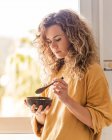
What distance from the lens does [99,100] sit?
1.27 meters

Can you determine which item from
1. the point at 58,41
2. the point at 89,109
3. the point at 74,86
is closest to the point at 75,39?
the point at 58,41

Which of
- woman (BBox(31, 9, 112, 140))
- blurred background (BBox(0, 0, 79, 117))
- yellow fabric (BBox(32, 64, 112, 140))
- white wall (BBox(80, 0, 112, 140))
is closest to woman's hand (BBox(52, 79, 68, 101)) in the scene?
woman (BBox(31, 9, 112, 140))

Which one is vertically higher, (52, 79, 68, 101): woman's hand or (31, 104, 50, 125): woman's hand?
(52, 79, 68, 101): woman's hand

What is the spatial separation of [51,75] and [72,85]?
191 millimetres

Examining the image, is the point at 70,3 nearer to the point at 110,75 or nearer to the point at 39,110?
the point at 110,75

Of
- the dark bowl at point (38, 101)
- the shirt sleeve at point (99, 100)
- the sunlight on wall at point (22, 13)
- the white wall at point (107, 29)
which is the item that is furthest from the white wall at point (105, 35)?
the dark bowl at point (38, 101)

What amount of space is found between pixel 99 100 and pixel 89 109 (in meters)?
0.06

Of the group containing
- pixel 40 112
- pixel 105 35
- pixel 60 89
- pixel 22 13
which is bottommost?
pixel 40 112

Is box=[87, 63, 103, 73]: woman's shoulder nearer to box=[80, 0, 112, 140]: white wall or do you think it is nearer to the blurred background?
box=[80, 0, 112, 140]: white wall

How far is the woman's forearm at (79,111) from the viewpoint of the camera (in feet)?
3.99

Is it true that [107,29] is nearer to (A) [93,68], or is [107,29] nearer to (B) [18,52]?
(A) [93,68]

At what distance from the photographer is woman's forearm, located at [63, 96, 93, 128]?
121cm

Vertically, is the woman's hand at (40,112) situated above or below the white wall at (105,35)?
below

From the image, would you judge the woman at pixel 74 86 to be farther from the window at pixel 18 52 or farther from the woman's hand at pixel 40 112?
the window at pixel 18 52
